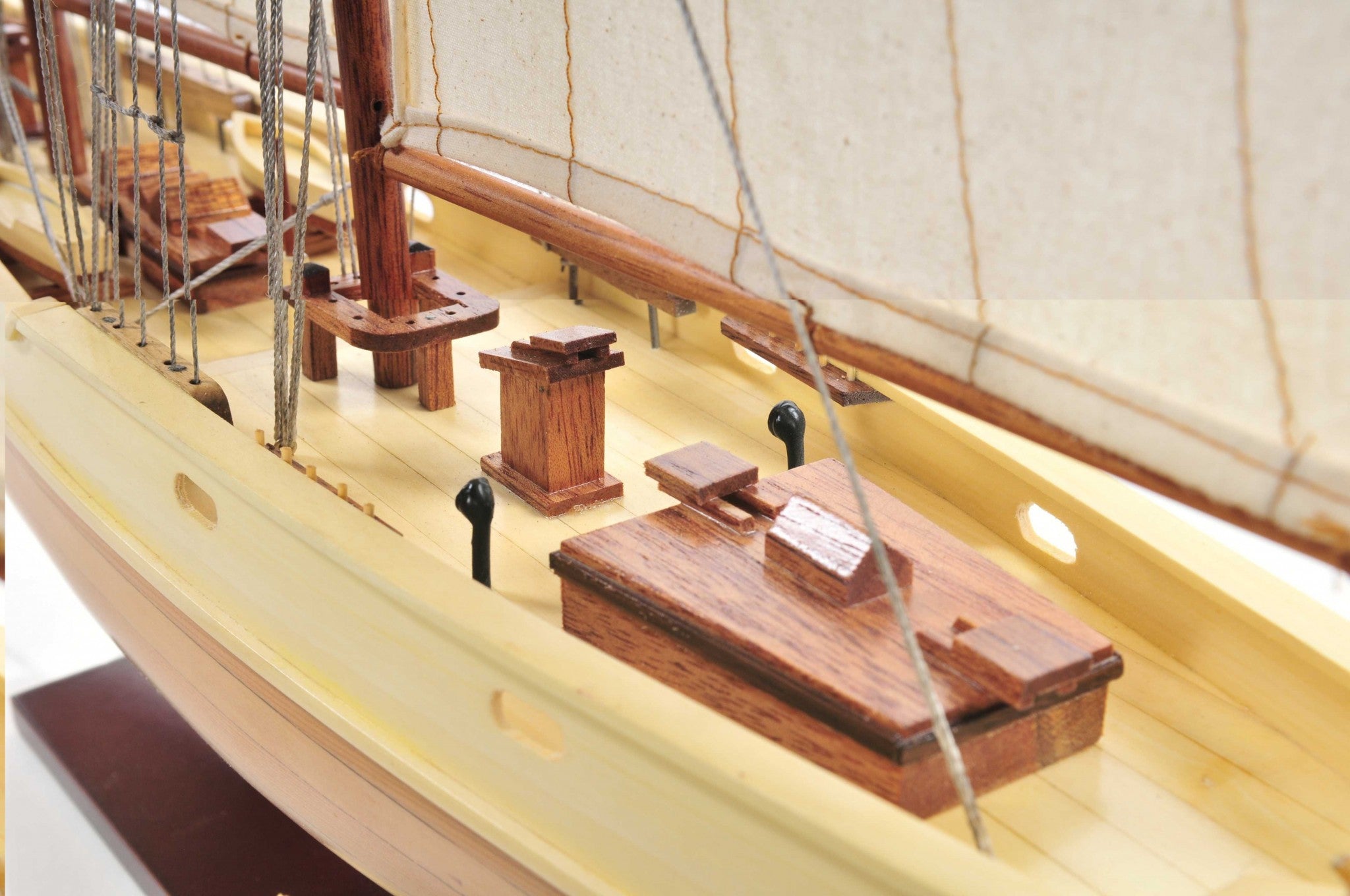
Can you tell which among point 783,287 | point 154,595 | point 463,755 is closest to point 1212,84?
point 783,287

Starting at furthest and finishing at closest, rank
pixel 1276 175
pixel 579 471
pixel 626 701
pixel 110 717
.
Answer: pixel 110 717, pixel 579 471, pixel 626 701, pixel 1276 175

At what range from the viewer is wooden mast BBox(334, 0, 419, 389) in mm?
2215

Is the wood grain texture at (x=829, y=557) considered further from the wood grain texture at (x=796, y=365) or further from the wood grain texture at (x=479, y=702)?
the wood grain texture at (x=796, y=365)

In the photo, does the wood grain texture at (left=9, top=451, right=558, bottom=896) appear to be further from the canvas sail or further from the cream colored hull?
the canvas sail

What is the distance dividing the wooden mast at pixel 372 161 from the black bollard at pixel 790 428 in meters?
0.73

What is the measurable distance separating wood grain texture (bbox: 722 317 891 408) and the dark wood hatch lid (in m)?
0.36

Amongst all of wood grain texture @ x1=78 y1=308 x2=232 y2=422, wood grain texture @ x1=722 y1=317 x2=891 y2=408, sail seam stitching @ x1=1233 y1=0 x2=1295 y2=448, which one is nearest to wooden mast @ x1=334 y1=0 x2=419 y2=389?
wood grain texture @ x1=78 y1=308 x2=232 y2=422

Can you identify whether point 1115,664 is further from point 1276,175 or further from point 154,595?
point 154,595

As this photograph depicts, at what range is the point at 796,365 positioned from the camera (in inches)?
86.8

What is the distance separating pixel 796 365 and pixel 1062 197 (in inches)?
38.5

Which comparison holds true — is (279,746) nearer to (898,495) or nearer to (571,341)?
(571,341)

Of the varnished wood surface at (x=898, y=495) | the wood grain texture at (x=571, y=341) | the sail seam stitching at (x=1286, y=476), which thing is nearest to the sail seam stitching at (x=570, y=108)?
the wood grain texture at (x=571, y=341)

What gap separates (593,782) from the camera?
1471 millimetres

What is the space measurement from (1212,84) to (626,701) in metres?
0.78
